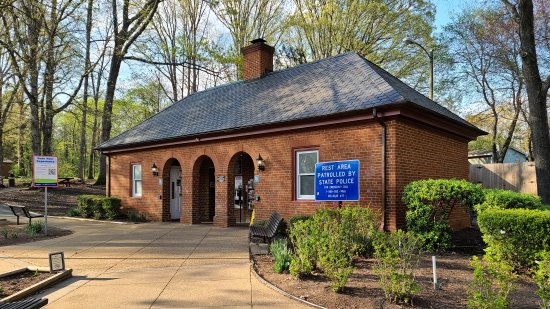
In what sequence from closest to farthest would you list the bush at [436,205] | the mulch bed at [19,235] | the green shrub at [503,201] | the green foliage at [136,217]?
1. the green shrub at [503,201]
2. the bush at [436,205]
3. the mulch bed at [19,235]
4. the green foliage at [136,217]

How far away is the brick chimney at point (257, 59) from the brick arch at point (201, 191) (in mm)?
4623

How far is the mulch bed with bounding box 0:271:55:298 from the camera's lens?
574cm

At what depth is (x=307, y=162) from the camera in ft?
38.7

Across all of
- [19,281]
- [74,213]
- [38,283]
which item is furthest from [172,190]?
[38,283]

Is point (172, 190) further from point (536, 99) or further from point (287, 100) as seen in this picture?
point (536, 99)

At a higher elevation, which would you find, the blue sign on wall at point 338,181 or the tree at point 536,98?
the tree at point 536,98

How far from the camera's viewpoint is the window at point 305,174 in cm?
1162

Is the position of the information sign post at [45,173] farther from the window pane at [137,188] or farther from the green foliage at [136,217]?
the window pane at [137,188]

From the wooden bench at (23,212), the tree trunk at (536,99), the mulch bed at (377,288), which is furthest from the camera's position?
the wooden bench at (23,212)

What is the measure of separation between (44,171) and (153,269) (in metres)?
6.81

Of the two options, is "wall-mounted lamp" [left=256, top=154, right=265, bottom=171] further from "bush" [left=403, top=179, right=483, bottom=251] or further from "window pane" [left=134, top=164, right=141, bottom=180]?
"window pane" [left=134, top=164, right=141, bottom=180]

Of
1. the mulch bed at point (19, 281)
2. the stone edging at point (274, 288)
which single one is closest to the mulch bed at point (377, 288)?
the stone edging at point (274, 288)

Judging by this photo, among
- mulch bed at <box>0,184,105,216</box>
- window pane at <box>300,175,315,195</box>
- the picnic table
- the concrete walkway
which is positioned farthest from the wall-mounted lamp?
the picnic table

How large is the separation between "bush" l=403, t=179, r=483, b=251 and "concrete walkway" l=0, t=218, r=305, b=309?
157 inches
